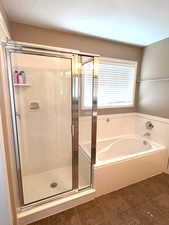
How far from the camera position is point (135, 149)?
8.73ft

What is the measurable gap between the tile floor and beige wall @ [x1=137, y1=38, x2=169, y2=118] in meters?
1.44

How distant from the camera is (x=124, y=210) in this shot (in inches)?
61.6

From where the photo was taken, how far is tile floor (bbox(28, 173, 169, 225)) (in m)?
1.43

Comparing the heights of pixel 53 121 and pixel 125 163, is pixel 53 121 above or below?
above

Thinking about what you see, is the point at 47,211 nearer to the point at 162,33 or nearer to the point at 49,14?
the point at 49,14

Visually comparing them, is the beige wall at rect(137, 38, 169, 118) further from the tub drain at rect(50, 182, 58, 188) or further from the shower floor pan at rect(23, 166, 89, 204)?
the tub drain at rect(50, 182, 58, 188)

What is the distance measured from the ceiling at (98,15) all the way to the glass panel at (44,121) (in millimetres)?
518

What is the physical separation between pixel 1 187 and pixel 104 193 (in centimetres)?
140

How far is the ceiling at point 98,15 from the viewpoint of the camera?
139 centimetres

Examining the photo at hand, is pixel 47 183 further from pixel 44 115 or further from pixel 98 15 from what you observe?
pixel 98 15

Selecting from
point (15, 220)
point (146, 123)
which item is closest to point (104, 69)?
point (146, 123)

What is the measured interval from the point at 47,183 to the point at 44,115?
1.12m

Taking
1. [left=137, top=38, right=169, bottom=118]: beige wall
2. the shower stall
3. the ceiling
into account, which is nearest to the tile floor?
the shower stall

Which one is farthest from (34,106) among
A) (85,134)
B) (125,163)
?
(125,163)
